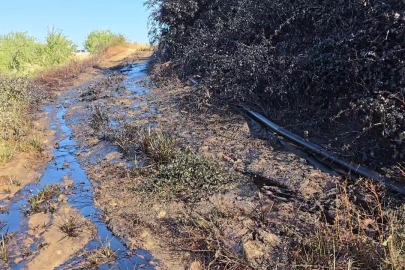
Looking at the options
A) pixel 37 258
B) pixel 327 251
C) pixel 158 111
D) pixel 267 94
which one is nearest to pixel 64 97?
pixel 158 111

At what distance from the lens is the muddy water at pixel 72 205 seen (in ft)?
12.6

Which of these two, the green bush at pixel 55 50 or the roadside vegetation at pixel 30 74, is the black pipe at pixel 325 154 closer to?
the roadside vegetation at pixel 30 74

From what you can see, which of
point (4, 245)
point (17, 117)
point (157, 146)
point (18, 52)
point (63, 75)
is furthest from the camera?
point (18, 52)

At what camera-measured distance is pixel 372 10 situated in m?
5.23

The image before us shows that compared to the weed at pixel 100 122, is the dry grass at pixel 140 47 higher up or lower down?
higher up

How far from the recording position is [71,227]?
440 cm

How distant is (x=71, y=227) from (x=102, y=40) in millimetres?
23577

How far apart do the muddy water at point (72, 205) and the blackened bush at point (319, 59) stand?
343cm

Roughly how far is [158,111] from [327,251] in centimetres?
635

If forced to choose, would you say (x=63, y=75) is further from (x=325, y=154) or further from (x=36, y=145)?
(x=325, y=154)

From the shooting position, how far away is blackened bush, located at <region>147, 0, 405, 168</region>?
4660mm

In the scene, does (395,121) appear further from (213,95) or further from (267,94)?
(213,95)

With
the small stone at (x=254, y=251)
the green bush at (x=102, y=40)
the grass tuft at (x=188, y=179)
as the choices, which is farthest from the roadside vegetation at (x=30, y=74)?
the small stone at (x=254, y=251)

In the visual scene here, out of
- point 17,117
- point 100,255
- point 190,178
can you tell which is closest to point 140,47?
point 17,117
